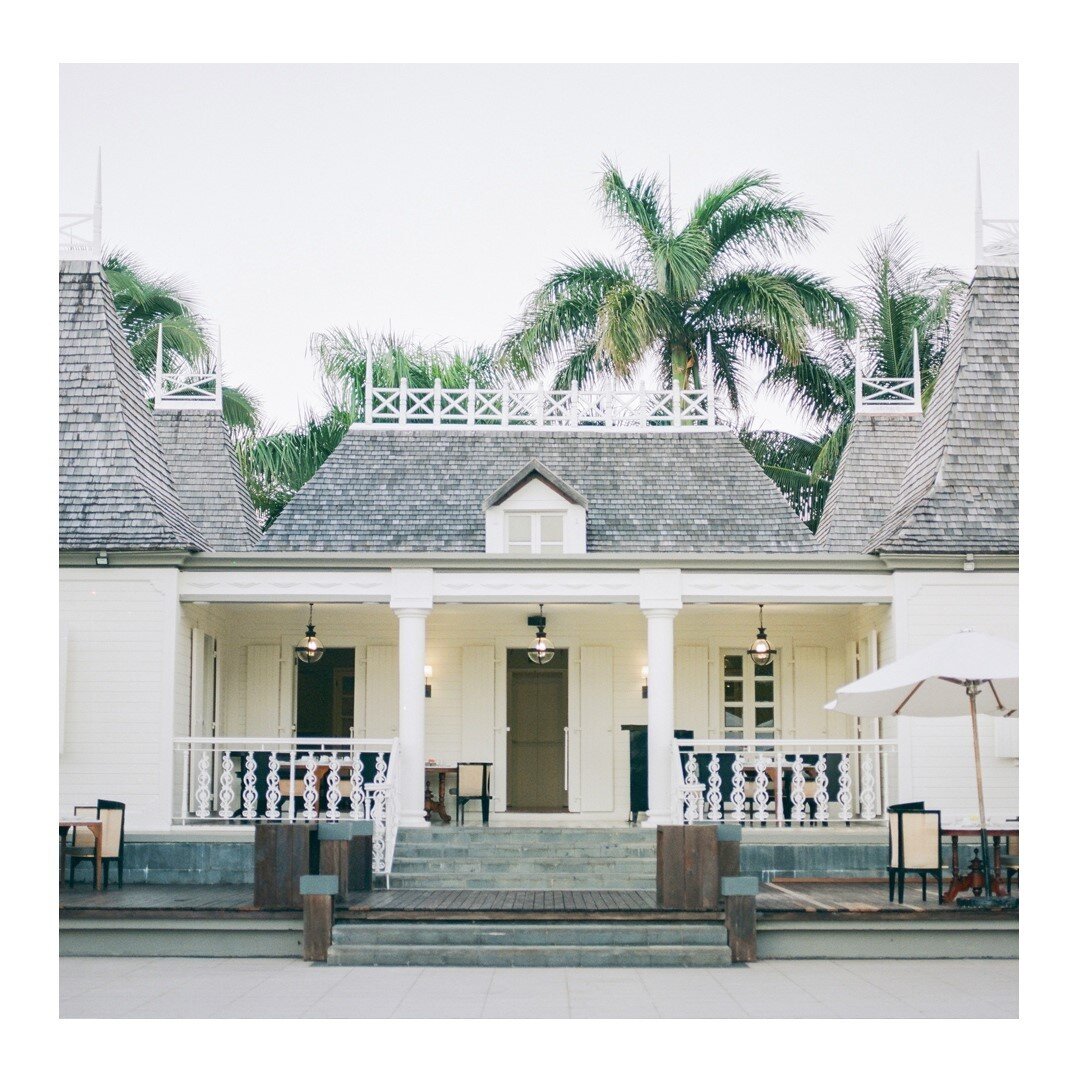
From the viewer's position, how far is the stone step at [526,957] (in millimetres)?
10055

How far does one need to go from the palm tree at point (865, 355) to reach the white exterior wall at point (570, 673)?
8.40m

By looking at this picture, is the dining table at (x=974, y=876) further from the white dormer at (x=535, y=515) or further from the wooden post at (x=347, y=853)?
the white dormer at (x=535, y=515)

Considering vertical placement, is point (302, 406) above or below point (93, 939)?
above

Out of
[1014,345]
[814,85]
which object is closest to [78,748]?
[814,85]

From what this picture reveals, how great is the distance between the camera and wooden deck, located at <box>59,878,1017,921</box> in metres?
10.4

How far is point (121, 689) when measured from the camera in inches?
521

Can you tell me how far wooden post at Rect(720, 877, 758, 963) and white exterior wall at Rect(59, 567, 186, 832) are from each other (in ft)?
18.3

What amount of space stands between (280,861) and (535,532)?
5.29m

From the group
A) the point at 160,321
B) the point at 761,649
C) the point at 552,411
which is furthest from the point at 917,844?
the point at 160,321

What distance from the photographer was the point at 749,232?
79.4 feet

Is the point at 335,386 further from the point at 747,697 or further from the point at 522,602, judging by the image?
the point at 522,602

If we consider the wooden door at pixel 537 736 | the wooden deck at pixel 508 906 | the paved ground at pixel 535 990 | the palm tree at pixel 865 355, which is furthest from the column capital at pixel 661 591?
the palm tree at pixel 865 355
